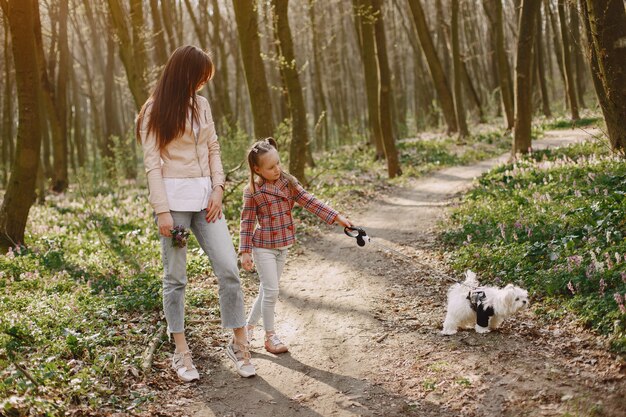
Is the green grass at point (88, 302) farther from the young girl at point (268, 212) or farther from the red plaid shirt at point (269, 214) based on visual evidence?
the red plaid shirt at point (269, 214)

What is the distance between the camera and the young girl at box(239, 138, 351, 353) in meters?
5.09

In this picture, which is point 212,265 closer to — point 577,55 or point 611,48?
point 611,48

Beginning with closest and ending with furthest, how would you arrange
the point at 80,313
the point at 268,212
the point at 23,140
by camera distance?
the point at 268,212, the point at 80,313, the point at 23,140

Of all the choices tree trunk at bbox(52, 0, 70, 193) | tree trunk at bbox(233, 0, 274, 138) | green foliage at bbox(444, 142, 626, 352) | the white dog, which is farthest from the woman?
tree trunk at bbox(52, 0, 70, 193)

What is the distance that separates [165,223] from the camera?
439cm

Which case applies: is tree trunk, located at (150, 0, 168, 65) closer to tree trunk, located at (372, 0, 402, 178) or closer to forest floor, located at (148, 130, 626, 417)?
tree trunk, located at (372, 0, 402, 178)

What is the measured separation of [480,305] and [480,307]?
0.9 inches

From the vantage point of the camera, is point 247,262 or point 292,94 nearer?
point 247,262

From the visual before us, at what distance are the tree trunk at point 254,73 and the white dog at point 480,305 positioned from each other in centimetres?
860

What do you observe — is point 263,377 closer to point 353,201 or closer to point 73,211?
point 353,201

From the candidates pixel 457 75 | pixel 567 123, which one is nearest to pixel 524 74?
pixel 457 75

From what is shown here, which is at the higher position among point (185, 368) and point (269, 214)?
point (269, 214)

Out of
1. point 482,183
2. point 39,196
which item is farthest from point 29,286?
point 39,196

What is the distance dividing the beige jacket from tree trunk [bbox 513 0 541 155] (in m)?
10.2
